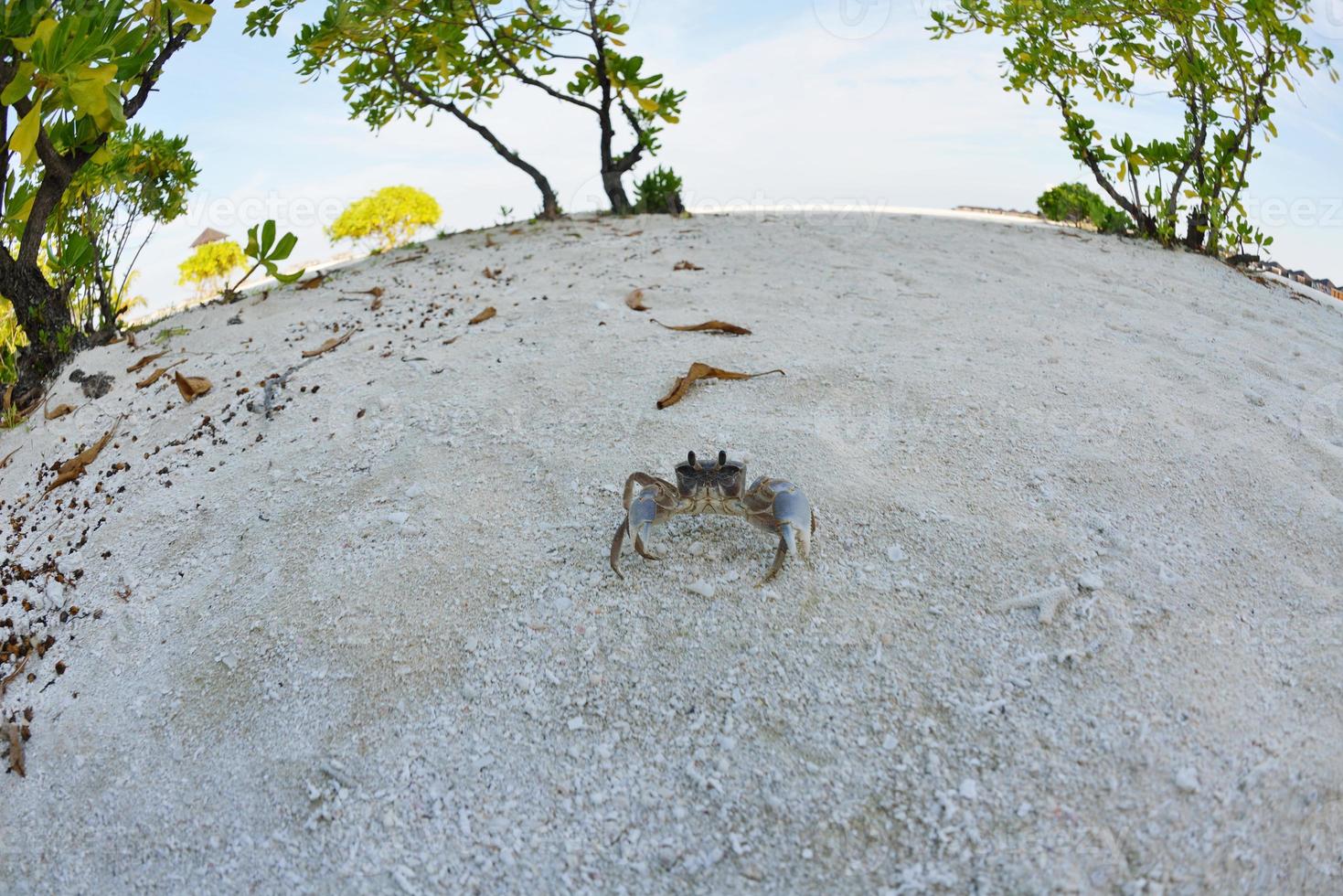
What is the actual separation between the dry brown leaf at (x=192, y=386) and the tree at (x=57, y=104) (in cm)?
115

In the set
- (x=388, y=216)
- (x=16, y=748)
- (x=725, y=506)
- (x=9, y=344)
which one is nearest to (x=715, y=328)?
(x=725, y=506)

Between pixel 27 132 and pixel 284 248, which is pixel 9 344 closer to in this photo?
pixel 284 248

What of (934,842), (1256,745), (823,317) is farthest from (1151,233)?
(934,842)

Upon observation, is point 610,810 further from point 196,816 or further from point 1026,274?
point 1026,274

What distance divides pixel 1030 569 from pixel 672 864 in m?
1.37


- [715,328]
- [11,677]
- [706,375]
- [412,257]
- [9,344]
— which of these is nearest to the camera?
[11,677]

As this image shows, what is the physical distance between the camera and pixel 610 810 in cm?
202

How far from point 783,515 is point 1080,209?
6859mm

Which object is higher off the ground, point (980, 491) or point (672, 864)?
point (980, 491)

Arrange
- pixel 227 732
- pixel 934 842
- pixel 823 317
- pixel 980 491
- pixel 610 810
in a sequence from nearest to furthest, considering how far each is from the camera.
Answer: pixel 934 842 → pixel 610 810 → pixel 227 732 → pixel 980 491 → pixel 823 317

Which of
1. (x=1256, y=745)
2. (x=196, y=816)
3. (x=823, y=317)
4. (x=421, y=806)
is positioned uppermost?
(x=823, y=317)

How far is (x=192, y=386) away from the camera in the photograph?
4.31 m

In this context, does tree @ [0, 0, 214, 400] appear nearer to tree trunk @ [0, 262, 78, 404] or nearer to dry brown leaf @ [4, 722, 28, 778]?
tree trunk @ [0, 262, 78, 404]

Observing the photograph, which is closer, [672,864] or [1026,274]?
[672,864]
